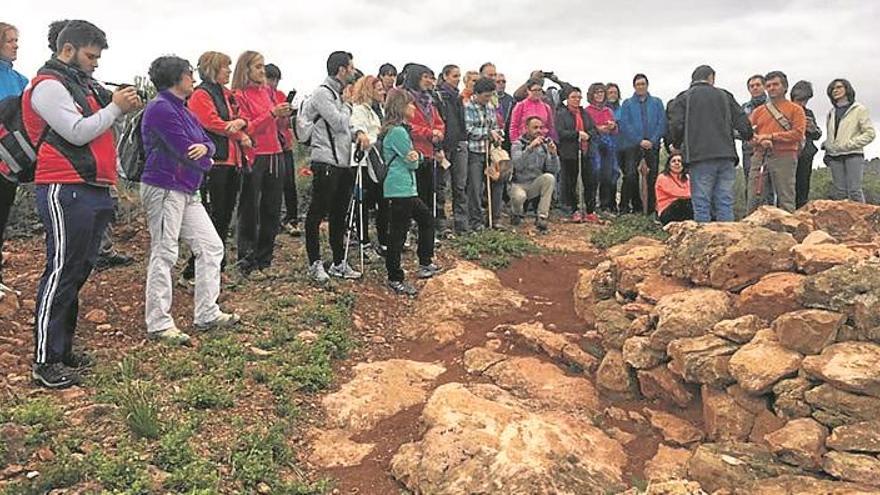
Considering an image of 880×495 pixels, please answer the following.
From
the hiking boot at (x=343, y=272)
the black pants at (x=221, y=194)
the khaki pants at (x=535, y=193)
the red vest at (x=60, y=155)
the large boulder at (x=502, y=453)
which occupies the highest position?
the red vest at (x=60, y=155)

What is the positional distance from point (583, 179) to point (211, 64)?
7.25 metres

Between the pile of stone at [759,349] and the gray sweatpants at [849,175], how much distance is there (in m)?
3.56

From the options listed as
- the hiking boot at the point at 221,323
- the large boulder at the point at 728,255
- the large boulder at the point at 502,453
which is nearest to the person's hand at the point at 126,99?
the hiking boot at the point at 221,323

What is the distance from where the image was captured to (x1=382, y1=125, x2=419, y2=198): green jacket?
8031 millimetres

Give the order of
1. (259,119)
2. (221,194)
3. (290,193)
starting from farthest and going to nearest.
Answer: (290,193), (259,119), (221,194)

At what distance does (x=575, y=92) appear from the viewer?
40.3 ft

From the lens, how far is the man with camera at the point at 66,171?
4.99 metres

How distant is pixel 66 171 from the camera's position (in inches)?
199

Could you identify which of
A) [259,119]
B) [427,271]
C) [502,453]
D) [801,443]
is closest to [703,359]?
[801,443]

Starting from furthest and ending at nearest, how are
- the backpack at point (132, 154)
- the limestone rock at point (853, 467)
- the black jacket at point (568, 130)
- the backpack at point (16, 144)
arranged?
the black jacket at point (568, 130)
the backpack at point (132, 154)
the backpack at point (16, 144)
the limestone rock at point (853, 467)

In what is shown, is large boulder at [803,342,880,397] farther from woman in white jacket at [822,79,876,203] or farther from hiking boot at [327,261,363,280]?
woman in white jacket at [822,79,876,203]

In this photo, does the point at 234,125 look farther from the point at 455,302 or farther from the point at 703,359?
the point at 703,359

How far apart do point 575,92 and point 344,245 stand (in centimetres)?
548

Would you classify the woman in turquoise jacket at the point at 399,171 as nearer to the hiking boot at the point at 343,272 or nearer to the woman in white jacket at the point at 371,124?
the woman in white jacket at the point at 371,124
